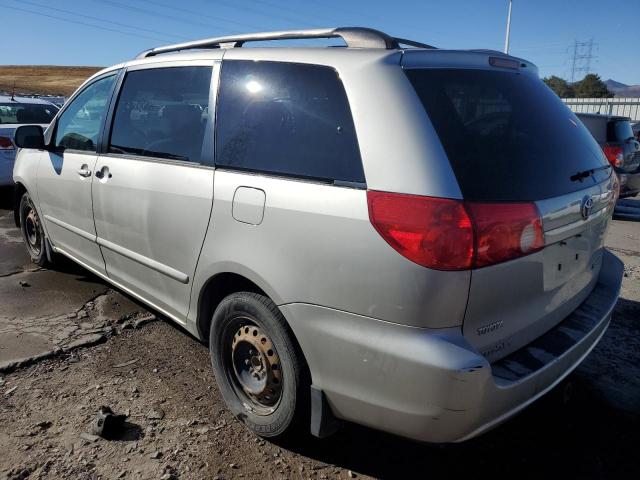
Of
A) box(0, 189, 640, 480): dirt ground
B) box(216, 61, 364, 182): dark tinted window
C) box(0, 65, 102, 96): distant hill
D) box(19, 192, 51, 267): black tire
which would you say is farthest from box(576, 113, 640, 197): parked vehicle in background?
box(0, 65, 102, 96): distant hill

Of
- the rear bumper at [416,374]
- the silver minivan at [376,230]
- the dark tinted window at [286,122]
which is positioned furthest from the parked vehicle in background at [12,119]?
the rear bumper at [416,374]

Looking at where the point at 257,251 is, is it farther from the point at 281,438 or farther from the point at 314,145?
the point at 281,438

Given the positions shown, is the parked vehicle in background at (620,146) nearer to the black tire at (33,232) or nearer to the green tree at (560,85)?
the black tire at (33,232)

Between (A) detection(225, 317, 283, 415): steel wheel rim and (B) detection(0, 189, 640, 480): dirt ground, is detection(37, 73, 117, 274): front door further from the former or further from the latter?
(A) detection(225, 317, 283, 415): steel wheel rim

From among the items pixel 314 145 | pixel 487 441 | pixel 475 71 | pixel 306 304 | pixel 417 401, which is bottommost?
pixel 487 441

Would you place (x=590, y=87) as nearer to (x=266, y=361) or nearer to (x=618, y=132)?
(x=618, y=132)

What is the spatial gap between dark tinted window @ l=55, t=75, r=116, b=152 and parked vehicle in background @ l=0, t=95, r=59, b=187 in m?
3.68

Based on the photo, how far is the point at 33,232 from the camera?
5.16m

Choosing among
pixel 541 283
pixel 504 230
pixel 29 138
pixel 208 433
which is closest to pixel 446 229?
pixel 504 230

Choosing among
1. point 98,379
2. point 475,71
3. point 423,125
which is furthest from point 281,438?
point 475,71

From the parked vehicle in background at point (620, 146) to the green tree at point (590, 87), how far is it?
52.6m

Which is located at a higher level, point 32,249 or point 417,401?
point 417,401

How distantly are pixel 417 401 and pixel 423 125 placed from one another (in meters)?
1.02

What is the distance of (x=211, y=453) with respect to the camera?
2486mm
